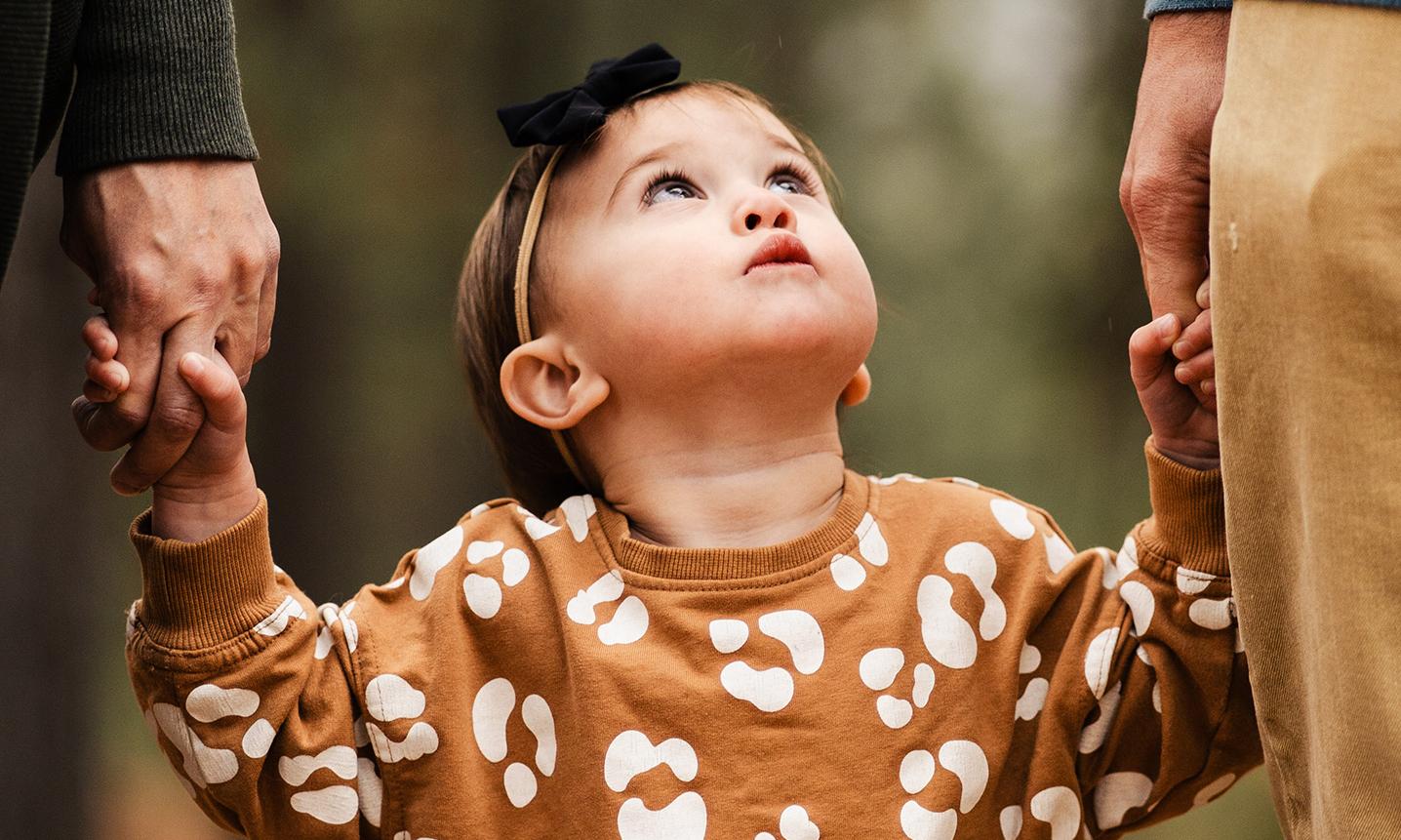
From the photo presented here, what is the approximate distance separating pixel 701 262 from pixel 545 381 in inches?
12.3

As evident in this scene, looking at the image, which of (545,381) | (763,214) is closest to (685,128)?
(763,214)

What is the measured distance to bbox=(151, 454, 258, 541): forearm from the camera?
1.64 metres

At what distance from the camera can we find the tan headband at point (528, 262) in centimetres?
206

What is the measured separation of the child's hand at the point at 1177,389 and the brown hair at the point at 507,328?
698mm

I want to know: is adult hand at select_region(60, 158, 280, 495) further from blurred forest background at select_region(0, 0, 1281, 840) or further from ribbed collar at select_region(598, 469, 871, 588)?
blurred forest background at select_region(0, 0, 1281, 840)

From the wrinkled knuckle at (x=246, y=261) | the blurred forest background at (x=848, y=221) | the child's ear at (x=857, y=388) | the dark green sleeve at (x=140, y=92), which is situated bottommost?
the blurred forest background at (x=848, y=221)

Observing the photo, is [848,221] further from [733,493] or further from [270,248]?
[270,248]

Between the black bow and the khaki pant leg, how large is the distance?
37.6 inches

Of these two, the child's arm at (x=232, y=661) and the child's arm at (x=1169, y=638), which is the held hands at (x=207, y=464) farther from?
the child's arm at (x=1169, y=638)

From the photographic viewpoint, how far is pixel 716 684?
1.70 metres

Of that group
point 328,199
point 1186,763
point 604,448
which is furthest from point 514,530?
point 328,199

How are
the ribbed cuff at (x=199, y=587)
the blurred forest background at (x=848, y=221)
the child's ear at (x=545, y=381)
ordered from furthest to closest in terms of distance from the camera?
the blurred forest background at (x=848, y=221), the child's ear at (x=545, y=381), the ribbed cuff at (x=199, y=587)

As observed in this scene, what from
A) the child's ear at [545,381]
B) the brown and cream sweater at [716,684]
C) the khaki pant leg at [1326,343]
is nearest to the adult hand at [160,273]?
the brown and cream sweater at [716,684]

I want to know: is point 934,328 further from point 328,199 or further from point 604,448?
point 604,448
